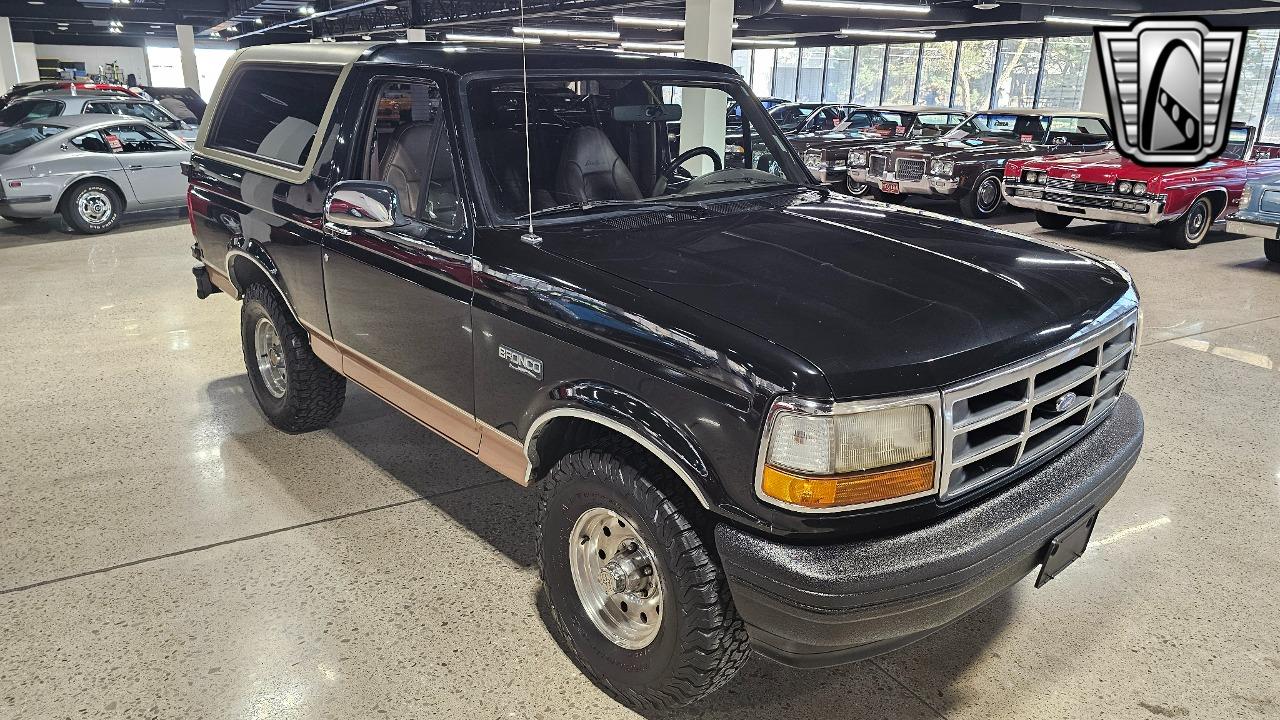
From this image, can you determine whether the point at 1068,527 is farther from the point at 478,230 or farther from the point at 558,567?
the point at 478,230

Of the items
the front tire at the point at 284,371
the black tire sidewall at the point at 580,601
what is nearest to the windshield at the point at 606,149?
the black tire sidewall at the point at 580,601

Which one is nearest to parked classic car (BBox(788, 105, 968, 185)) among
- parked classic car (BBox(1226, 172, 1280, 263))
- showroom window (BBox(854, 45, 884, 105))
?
parked classic car (BBox(1226, 172, 1280, 263))

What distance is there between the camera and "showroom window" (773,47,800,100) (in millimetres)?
35438

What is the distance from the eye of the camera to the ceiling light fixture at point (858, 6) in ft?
52.2

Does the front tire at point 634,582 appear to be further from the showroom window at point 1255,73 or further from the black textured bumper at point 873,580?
the showroom window at point 1255,73

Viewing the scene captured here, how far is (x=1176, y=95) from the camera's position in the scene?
13633 millimetres

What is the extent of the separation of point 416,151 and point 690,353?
70.2 inches

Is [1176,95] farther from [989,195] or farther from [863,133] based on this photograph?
[863,133]

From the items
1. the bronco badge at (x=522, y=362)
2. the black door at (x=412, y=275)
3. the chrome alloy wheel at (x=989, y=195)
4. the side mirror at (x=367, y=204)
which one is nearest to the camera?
the bronco badge at (x=522, y=362)

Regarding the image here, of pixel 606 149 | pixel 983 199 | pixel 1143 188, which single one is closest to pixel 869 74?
pixel 983 199

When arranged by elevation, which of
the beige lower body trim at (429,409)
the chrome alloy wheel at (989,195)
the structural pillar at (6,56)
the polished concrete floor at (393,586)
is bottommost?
the polished concrete floor at (393,586)

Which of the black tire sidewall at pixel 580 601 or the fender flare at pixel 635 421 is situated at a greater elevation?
the fender flare at pixel 635 421

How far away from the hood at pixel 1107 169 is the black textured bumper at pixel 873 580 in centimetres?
938

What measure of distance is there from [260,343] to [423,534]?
1.77 meters
